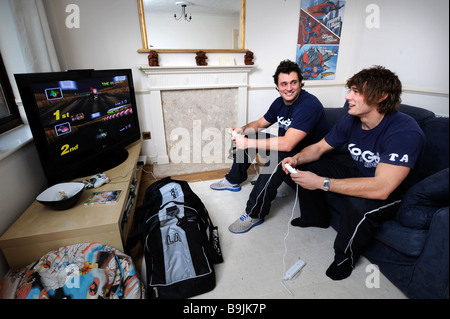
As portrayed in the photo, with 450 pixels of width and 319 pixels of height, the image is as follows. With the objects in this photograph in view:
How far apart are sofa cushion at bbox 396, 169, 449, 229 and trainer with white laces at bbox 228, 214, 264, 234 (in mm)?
852

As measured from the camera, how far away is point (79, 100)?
1.61 metres

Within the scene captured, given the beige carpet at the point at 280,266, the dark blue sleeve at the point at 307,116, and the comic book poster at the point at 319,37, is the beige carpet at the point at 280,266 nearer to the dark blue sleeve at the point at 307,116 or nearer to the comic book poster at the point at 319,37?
the dark blue sleeve at the point at 307,116

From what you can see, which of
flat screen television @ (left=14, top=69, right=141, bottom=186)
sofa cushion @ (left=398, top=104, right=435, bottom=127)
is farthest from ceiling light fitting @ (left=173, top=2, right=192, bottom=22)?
sofa cushion @ (left=398, top=104, right=435, bottom=127)

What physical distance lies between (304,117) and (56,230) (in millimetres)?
1569

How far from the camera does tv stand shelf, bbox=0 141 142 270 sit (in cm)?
114

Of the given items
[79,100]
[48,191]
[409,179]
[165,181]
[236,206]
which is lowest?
[236,206]

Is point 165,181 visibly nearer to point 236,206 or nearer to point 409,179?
point 236,206

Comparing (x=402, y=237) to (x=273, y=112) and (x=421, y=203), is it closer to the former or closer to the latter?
(x=421, y=203)

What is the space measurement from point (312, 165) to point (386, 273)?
72 centimetres

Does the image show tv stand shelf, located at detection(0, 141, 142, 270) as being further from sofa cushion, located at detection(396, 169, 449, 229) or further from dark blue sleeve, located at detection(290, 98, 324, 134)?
sofa cushion, located at detection(396, 169, 449, 229)

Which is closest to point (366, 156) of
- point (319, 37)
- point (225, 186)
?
point (225, 186)

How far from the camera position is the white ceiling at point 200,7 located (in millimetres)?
2256

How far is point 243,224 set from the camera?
5.48 feet
